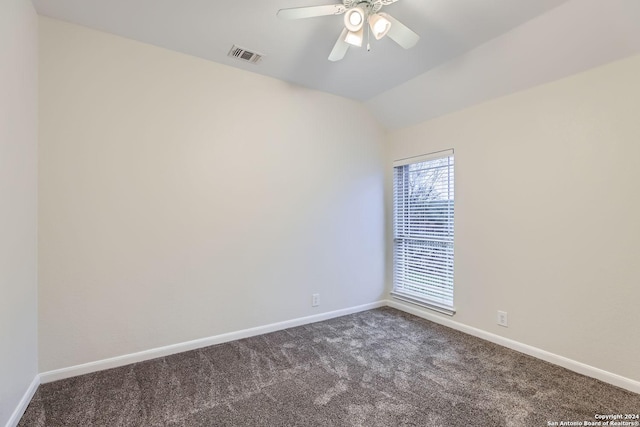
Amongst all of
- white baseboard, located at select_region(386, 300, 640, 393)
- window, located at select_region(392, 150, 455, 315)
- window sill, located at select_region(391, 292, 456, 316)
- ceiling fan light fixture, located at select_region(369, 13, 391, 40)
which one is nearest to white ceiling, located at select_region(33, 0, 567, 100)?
ceiling fan light fixture, located at select_region(369, 13, 391, 40)

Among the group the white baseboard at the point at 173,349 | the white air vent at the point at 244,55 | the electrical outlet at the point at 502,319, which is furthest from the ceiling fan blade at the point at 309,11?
the electrical outlet at the point at 502,319

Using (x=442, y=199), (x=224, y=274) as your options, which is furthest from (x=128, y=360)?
(x=442, y=199)

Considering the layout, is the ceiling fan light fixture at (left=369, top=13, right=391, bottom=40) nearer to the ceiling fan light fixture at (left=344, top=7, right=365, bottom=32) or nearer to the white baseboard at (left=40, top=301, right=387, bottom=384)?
the ceiling fan light fixture at (left=344, top=7, right=365, bottom=32)

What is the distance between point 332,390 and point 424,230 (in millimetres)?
2143

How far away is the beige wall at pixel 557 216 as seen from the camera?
2080 millimetres

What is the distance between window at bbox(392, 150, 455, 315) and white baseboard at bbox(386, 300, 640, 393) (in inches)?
4.6

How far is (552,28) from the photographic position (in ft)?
6.93

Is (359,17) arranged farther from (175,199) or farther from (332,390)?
(332,390)

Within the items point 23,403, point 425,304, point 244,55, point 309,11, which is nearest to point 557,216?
point 425,304

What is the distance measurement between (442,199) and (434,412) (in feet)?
7.03

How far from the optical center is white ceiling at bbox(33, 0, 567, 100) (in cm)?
203

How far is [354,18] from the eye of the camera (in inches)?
70.9


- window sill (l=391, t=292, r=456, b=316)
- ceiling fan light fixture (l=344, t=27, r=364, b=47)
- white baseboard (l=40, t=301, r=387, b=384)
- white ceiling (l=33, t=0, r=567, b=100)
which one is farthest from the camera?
window sill (l=391, t=292, r=456, b=316)

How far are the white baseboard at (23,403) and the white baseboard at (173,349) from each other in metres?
0.09
